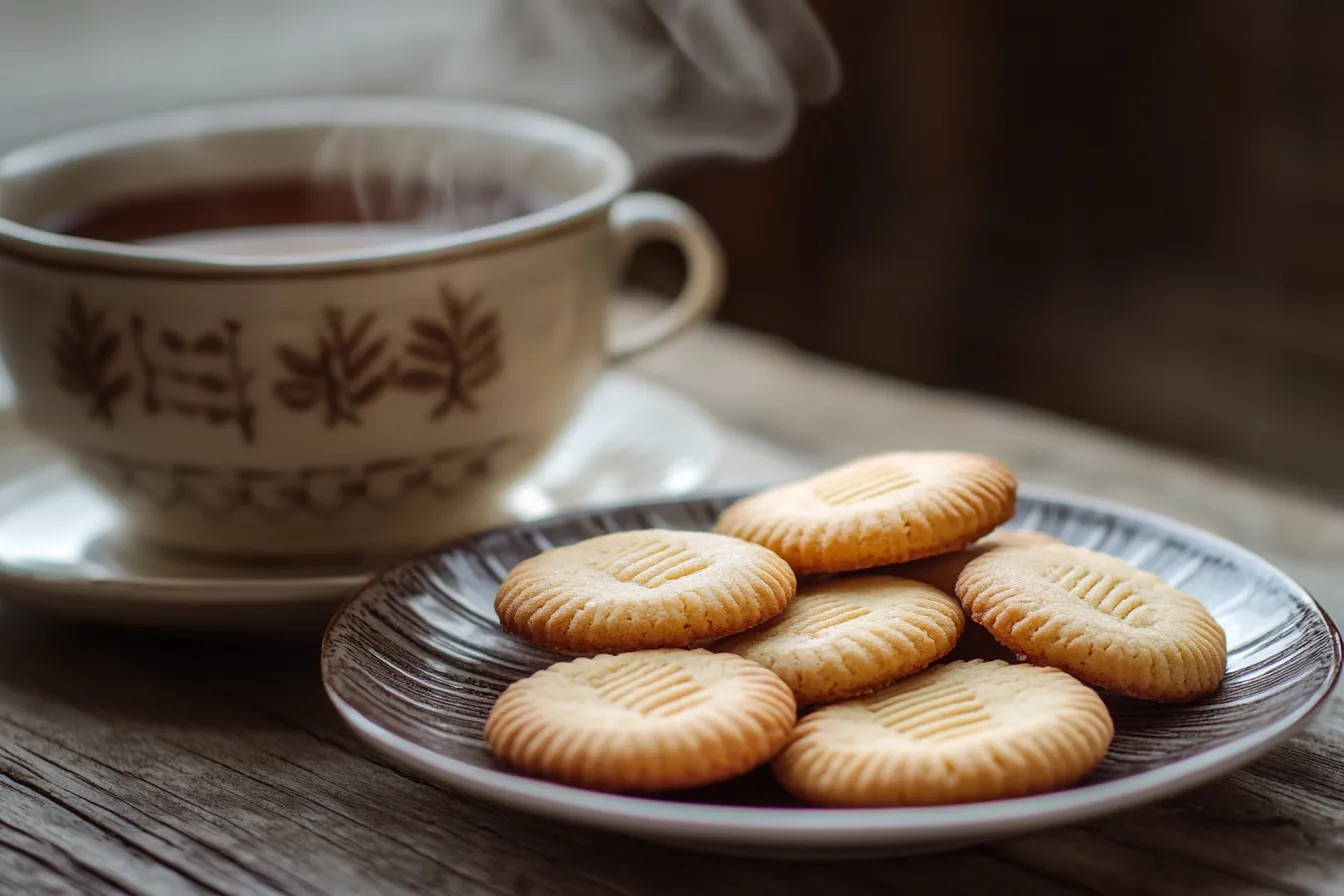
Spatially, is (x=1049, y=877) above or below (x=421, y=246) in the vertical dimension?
below

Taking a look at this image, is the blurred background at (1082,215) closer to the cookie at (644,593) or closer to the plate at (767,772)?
the plate at (767,772)

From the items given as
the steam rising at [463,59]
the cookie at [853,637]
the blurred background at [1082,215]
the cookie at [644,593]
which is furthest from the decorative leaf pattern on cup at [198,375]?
the blurred background at [1082,215]

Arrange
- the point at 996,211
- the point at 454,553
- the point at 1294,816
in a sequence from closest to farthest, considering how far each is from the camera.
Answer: the point at 1294,816 → the point at 454,553 → the point at 996,211

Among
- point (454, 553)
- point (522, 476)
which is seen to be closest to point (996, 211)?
point (522, 476)

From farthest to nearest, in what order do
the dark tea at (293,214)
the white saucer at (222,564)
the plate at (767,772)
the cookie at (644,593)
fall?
the dark tea at (293,214) < the white saucer at (222,564) < the cookie at (644,593) < the plate at (767,772)

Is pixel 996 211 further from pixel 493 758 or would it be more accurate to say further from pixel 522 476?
pixel 493 758
